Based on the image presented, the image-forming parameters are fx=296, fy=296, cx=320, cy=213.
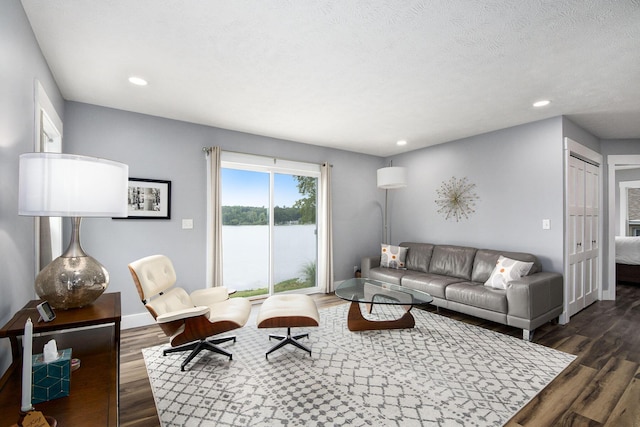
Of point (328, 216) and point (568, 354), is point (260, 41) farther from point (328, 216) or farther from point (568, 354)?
point (568, 354)

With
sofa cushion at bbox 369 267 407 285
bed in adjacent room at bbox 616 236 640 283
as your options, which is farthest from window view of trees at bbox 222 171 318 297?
bed in adjacent room at bbox 616 236 640 283

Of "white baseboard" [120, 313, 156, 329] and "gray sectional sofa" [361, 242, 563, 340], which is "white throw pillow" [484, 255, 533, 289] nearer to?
"gray sectional sofa" [361, 242, 563, 340]

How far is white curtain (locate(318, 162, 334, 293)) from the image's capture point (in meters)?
5.14

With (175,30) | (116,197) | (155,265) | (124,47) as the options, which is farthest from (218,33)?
(155,265)

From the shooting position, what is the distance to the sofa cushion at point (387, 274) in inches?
179

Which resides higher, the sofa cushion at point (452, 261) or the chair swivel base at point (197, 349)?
the sofa cushion at point (452, 261)

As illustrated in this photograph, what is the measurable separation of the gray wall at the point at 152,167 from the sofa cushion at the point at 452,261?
2.86m

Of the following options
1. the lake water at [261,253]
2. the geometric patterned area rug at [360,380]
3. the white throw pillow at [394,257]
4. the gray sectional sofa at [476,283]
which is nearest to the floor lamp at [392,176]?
the white throw pillow at [394,257]

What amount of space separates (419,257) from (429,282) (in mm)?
919

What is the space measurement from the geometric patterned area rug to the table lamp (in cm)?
108

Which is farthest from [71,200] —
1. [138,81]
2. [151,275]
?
[138,81]

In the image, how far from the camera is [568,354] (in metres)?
2.86

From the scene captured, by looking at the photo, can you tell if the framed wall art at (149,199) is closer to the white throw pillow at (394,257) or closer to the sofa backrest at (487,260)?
the white throw pillow at (394,257)

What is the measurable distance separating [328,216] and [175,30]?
3.58 m
